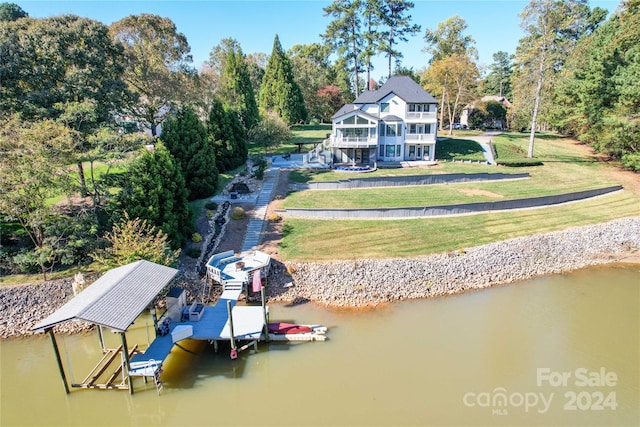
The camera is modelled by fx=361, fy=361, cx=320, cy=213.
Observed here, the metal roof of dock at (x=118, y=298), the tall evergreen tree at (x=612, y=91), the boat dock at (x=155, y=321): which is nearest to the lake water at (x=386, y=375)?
the boat dock at (x=155, y=321)

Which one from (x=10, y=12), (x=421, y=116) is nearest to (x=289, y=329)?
(x=421, y=116)

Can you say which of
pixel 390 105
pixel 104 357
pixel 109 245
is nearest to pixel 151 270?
pixel 104 357

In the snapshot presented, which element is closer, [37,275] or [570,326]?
[570,326]

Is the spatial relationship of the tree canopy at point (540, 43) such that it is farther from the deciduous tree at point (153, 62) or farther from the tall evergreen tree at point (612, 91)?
the deciduous tree at point (153, 62)

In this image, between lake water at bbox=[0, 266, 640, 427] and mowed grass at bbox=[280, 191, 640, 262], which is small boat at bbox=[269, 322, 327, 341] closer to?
lake water at bbox=[0, 266, 640, 427]

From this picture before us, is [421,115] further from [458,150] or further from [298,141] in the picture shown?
[298,141]

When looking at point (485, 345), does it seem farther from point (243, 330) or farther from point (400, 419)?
point (243, 330)

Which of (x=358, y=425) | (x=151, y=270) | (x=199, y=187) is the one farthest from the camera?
(x=199, y=187)
